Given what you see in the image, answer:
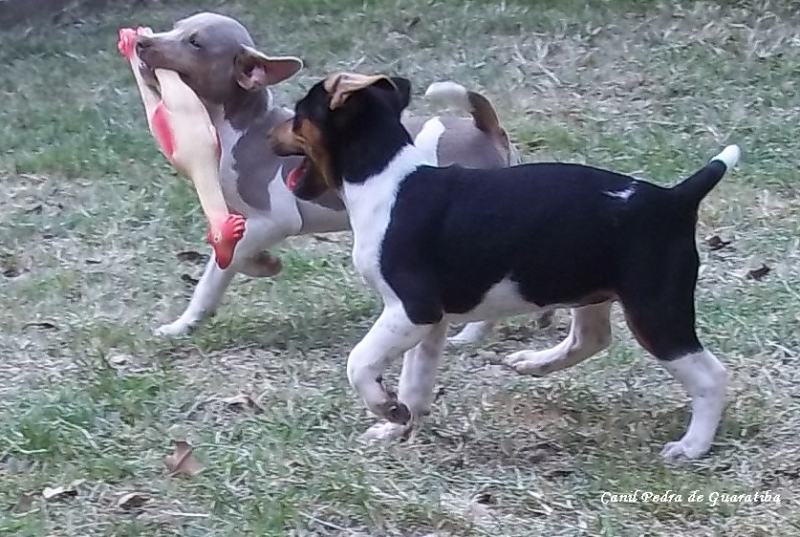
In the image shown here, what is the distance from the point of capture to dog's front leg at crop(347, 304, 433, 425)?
151 inches

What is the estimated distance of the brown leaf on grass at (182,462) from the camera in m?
3.87

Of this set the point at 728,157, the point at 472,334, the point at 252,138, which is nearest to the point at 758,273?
the point at 472,334

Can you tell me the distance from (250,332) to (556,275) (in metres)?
1.59

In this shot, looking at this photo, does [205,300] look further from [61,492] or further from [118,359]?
[61,492]

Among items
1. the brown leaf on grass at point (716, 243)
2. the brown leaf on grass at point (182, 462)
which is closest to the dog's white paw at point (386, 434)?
the brown leaf on grass at point (182, 462)

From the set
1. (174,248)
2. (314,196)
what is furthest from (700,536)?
(174,248)

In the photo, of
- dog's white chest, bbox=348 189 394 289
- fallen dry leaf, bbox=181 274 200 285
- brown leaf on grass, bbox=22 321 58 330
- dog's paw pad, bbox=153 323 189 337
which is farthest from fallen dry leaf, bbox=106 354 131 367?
dog's white chest, bbox=348 189 394 289

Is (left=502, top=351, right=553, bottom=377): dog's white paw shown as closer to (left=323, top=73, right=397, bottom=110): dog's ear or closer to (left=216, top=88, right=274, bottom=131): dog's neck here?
(left=323, top=73, right=397, bottom=110): dog's ear

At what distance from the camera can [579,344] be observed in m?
4.37

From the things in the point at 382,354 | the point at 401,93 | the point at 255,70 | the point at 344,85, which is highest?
the point at 344,85

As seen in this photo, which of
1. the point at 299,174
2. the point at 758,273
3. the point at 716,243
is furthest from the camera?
the point at 716,243

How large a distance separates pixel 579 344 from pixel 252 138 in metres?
1.46

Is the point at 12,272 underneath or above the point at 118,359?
underneath

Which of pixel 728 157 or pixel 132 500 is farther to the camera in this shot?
pixel 728 157
